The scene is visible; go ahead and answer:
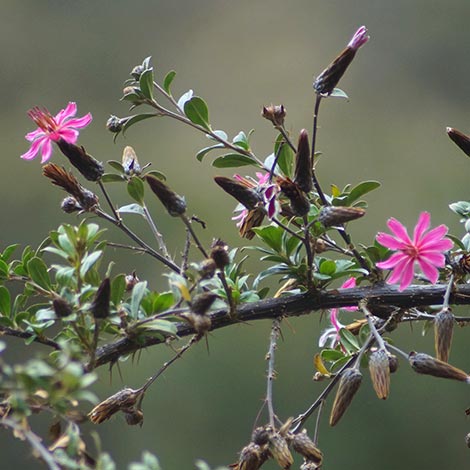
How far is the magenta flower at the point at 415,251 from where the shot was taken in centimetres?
65

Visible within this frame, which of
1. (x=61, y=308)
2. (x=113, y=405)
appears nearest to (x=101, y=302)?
(x=61, y=308)

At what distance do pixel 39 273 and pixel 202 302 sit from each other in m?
0.20

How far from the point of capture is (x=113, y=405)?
66 cm

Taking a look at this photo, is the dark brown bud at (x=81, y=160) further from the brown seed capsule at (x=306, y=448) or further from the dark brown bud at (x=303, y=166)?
the brown seed capsule at (x=306, y=448)

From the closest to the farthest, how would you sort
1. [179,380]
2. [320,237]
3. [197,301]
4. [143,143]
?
[197,301] → [320,237] → [179,380] → [143,143]

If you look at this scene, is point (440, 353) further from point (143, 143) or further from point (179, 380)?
point (143, 143)

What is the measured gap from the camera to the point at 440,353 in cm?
64

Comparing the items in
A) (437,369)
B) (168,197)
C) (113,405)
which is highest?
(168,197)

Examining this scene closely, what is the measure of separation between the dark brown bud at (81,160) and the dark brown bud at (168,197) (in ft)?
0.32

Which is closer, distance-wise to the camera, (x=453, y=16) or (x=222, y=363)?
(x=222, y=363)

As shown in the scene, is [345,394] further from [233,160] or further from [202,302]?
[233,160]


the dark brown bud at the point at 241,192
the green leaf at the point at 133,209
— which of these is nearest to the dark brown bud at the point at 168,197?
the dark brown bud at the point at 241,192

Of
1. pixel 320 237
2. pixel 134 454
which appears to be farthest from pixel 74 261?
pixel 134 454

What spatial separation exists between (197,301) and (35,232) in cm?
282
